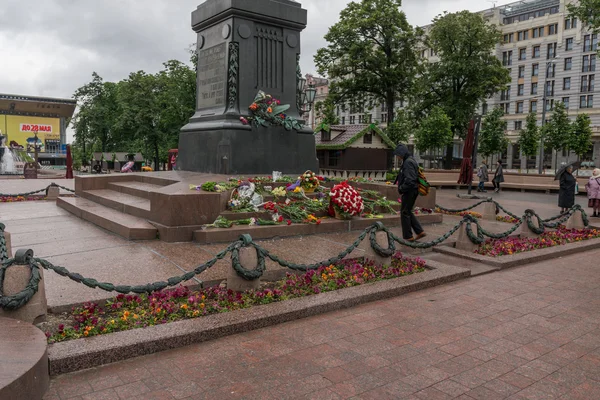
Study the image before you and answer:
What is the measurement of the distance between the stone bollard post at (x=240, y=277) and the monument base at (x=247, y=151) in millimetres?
6548

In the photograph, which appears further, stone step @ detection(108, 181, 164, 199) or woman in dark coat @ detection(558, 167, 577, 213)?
woman in dark coat @ detection(558, 167, 577, 213)

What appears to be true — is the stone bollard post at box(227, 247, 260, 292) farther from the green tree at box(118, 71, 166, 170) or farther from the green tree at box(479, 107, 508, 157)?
the green tree at box(479, 107, 508, 157)

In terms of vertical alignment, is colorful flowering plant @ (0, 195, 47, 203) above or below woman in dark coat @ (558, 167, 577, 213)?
below

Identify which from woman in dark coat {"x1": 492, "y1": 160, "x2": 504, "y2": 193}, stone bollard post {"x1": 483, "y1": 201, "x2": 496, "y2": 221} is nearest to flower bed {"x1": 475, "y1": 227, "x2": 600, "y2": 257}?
stone bollard post {"x1": 483, "y1": 201, "x2": 496, "y2": 221}

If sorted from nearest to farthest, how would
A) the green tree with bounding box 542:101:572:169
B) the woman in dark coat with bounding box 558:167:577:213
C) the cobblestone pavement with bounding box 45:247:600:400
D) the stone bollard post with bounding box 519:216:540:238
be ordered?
the cobblestone pavement with bounding box 45:247:600:400 → the stone bollard post with bounding box 519:216:540:238 → the woman in dark coat with bounding box 558:167:577:213 → the green tree with bounding box 542:101:572:169

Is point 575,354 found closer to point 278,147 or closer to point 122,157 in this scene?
point 278,147

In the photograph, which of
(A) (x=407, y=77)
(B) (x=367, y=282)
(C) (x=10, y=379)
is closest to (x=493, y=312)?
(B) (x=367, y=282)

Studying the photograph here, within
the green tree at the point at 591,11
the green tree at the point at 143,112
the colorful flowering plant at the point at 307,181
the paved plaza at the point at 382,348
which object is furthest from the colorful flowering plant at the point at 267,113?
the green tree at the point at 143,112

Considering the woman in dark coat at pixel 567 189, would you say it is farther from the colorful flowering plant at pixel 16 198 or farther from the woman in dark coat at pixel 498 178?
the colorful flowering plant at pixel 16 198

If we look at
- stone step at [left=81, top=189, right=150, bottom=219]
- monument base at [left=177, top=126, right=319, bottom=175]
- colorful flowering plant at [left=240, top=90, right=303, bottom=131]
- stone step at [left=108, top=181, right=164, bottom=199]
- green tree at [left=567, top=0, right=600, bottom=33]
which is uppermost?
green tree at [left=567, top=0, right=600, bottom=33]

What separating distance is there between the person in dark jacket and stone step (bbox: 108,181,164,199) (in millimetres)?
5374

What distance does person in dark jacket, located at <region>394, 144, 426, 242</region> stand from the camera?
8.77m

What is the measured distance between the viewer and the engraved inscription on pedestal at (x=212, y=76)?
12.5 metres

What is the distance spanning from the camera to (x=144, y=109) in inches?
1918
